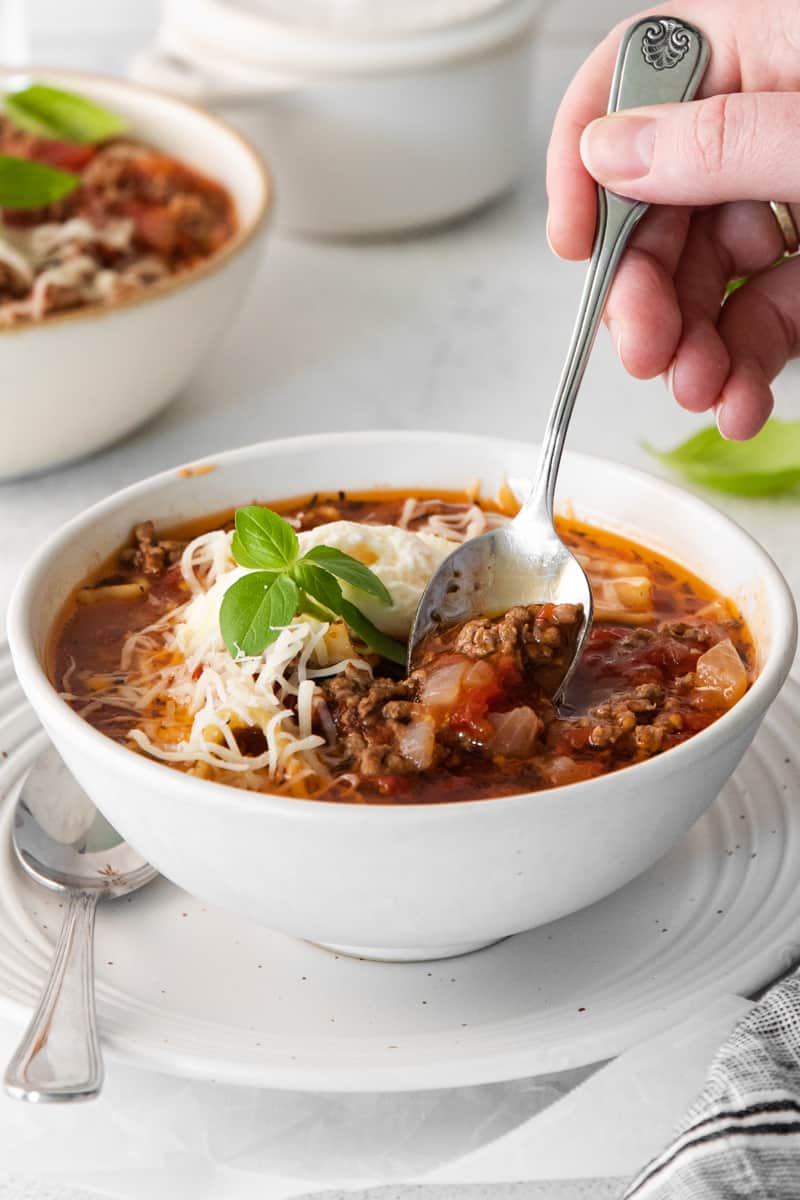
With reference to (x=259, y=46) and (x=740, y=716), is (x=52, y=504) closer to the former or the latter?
(x=259, y=46)

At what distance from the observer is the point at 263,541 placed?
1.94m

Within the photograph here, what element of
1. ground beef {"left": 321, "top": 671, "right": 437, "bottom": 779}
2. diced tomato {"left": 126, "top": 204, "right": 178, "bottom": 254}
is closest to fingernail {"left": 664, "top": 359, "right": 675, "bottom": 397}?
ground beef {"left": 321, "top": 671, "right": 437, "bottom": 779}

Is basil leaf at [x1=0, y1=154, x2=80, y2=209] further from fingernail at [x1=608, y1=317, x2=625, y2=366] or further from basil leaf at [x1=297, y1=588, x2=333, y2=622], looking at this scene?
basil leaf at [x1=297, y1=588, x2=333, y2=622]

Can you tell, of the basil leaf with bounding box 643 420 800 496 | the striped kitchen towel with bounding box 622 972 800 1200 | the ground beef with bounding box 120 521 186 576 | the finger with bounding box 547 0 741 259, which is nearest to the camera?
the striped kitchen towel with bounding box 622 972 800 1200

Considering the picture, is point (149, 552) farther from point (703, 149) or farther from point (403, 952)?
point (703, 149)

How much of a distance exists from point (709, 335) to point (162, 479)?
95 centimetres

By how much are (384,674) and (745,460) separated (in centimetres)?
144

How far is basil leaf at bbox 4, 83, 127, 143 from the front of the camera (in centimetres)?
385

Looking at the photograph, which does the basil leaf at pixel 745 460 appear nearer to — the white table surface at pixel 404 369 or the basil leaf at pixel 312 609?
the white table surface at pixel 404 369

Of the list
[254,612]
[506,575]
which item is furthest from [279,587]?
[506,575]

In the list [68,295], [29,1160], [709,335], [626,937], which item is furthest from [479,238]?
[29,1160]

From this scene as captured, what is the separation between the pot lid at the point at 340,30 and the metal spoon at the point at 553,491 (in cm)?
173

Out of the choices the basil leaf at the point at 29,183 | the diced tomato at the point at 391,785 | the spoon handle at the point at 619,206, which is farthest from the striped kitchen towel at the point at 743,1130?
the basil leaf at the point at 29,183

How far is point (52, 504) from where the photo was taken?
3.20 m
